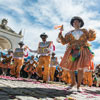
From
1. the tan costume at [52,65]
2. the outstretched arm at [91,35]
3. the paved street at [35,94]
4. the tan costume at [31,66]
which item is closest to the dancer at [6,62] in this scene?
the tan costume at [31,66]

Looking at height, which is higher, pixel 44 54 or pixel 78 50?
pixel 44 54

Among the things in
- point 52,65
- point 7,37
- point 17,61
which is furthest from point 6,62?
point 7,37

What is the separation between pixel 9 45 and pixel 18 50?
45.4 ft

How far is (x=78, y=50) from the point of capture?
3518mm

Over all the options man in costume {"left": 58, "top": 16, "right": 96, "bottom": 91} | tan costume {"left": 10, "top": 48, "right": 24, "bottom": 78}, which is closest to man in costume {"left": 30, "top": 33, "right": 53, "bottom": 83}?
tan costume {"left": 10, "top": 48, "right": 24, "bottom": 78}

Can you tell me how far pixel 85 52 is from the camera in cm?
342

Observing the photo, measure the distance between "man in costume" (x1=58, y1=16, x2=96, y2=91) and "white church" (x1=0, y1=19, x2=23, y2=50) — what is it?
17805 mm

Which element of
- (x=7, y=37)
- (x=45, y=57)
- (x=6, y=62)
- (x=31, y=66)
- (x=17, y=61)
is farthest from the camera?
(x=7, y=37)

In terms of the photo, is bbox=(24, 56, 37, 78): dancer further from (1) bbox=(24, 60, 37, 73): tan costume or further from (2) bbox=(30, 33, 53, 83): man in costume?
(2) bbox=(30, 33, 53, 83): man in costume

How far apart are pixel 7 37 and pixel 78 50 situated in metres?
18.6

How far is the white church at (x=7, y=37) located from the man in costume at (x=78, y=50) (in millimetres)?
17805

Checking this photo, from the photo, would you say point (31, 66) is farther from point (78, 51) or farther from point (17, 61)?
point (78, 51)

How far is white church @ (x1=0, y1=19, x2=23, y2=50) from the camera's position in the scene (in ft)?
66.0

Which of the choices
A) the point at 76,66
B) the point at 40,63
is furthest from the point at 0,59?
the point at 76,66
